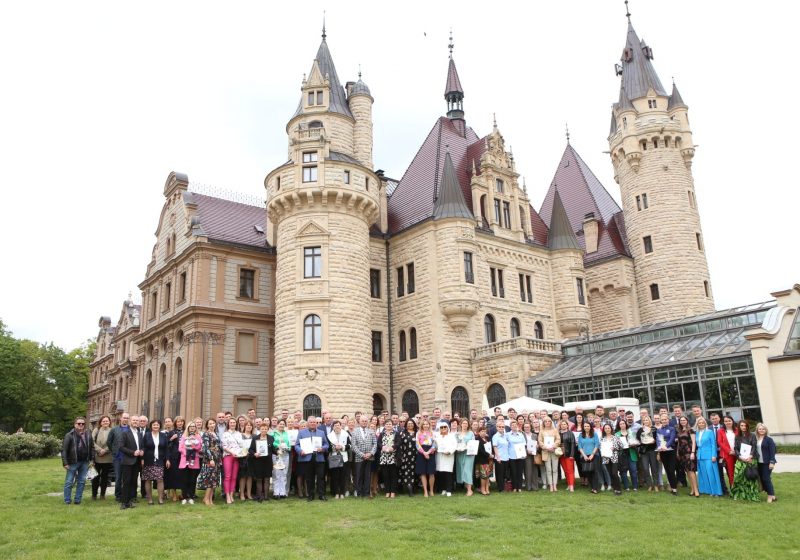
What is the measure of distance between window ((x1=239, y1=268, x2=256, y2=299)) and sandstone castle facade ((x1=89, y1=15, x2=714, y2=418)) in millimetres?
159

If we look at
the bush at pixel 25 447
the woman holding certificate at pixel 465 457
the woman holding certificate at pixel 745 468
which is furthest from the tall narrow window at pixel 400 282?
the woman holding certificate at pixel 745 468

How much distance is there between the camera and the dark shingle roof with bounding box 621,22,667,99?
41344 mm

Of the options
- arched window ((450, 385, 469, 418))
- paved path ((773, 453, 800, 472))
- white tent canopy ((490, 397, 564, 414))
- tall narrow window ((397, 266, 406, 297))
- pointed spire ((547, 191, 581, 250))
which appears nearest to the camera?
paved path ((773, 453, 800, 472))

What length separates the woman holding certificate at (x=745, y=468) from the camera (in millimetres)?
11984

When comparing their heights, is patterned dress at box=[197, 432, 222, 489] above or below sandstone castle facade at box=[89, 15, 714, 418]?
below

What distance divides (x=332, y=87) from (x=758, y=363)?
24965 millimetres

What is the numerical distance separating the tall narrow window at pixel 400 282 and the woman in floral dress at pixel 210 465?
21104 millimetres

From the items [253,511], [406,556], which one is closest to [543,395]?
[253,511]

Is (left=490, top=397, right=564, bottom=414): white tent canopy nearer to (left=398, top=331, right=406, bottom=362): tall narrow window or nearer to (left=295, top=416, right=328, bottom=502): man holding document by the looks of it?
(left=295, top=416, right=328, bottom=502): man holding document

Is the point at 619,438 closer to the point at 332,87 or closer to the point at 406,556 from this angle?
the point at 406,556

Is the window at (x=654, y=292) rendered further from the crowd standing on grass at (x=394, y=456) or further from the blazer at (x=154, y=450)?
the blazer at (x=154, y=450)

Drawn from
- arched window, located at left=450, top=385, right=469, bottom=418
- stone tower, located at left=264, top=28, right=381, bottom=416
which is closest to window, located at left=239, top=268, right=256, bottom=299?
stone tower, located at left=264, top=28, right=381, bottom=416

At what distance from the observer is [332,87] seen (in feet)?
117

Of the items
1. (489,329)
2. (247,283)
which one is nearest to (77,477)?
(247,283)
